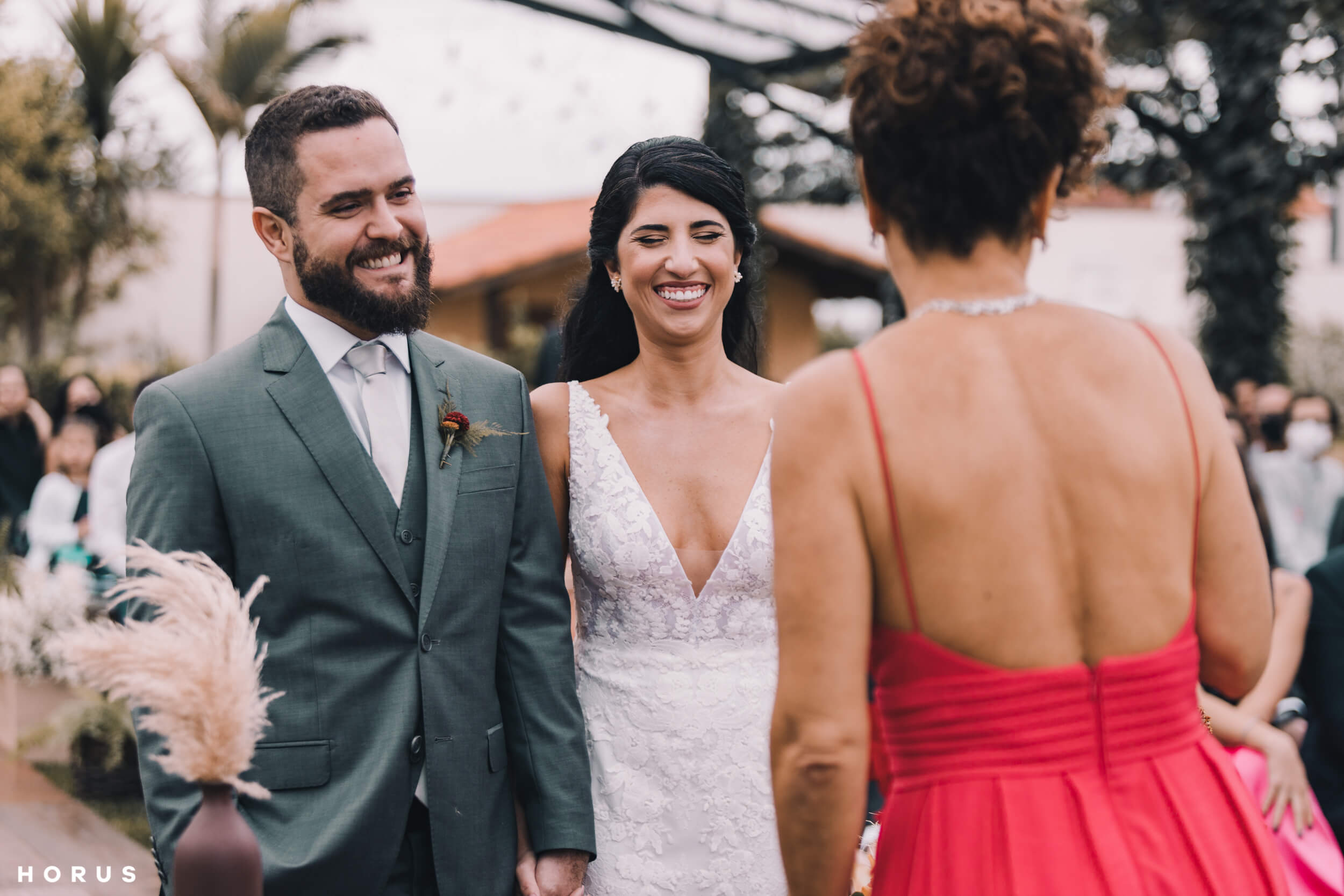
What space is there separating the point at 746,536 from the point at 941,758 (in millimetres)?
1190

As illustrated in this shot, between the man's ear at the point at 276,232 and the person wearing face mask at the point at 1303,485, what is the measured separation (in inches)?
261

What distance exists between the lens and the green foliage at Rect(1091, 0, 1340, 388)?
7.83 m

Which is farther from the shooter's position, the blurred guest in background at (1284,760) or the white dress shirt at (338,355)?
the blurred guest in background at (1284,760)

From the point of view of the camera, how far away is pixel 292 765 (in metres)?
2.12

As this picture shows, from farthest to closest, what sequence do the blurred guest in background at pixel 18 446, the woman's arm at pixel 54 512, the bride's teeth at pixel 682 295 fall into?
the blurred guest in background at pixel 18 446, the woman's arm at pixel 54 512, the bride's teeth at pixel 682 295

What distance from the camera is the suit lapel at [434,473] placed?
88.0 inches

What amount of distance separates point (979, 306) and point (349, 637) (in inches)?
49.2

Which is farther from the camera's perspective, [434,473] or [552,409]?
[552,409]

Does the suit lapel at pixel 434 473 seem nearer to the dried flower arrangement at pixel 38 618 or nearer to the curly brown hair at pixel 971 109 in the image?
the curly brown hair at pixel 971 109

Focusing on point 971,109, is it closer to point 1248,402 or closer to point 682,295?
point 682,295

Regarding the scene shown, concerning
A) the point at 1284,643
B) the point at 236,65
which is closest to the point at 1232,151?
the point at 1284,643

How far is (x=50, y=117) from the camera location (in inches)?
696

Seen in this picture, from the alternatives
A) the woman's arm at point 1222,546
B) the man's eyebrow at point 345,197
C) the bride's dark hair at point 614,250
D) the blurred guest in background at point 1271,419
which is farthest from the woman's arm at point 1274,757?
the blurred guest in background at point 1271,419

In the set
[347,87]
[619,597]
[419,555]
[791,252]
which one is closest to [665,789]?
[619,597]
